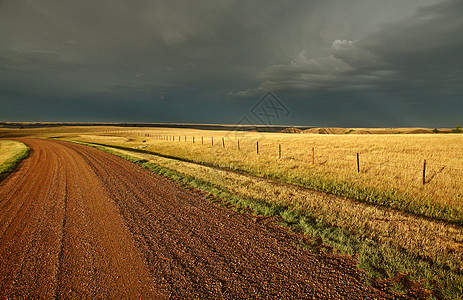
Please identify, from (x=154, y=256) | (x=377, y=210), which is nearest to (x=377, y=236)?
(x=377, y=210)

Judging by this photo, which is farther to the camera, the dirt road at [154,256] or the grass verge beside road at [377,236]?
the grass verge beside road at [377,236]

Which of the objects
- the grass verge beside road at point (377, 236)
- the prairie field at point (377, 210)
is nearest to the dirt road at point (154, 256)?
the grass verge beside road at point (377, 236)

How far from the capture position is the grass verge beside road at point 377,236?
13.3 feet

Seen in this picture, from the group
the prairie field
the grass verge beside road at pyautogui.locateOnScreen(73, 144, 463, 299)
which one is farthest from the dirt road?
the prairie field

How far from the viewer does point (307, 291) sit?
3.69m

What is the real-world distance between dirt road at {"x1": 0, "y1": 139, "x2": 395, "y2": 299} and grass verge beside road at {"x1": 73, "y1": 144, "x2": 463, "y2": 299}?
0.55 meters

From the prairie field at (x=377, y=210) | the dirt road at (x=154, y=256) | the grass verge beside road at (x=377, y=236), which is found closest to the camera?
the dirt road at (x=154, y=256)

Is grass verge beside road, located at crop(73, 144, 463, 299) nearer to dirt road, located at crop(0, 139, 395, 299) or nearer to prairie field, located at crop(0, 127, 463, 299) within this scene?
prairie field, located at crop(0, 127, 463, 299)

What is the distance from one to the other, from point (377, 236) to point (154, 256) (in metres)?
5.95

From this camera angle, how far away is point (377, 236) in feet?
19.5

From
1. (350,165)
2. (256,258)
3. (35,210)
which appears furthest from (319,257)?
(350,165)

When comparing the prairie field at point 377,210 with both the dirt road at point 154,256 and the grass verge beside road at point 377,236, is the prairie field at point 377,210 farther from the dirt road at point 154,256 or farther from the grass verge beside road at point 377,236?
the dirt road at point 154,256

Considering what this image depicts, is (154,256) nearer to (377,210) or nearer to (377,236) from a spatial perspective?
(377,236)

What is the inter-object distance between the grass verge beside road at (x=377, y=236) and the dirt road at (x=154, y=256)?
548 mm
